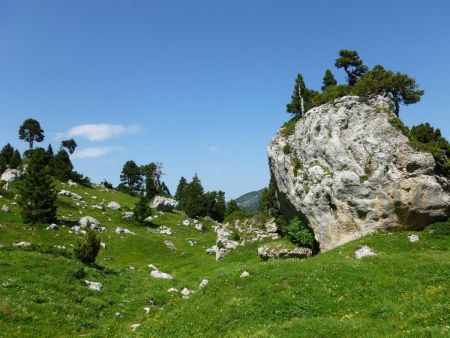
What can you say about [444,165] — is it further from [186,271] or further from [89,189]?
[89,189]

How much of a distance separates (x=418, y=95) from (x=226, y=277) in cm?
3295

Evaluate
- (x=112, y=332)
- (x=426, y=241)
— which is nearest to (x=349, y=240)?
(x=426, y=241)

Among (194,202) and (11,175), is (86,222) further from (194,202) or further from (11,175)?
(194,202)

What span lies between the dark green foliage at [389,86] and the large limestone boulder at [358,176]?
6.41 feet

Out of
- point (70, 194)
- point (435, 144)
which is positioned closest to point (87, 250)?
point (435, 144)

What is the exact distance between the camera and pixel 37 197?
6334cm

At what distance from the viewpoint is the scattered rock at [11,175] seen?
92750 mm

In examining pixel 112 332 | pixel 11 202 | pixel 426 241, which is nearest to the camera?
pixel 112 332

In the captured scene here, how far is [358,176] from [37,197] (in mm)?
51436

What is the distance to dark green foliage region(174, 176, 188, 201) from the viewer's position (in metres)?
144

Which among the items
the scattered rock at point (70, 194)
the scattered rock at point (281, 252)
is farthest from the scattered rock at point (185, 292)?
the scattered rock at point (70, 194)

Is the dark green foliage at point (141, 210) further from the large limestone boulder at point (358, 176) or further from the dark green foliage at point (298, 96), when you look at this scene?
the large limestone boulder at point (358, 176)

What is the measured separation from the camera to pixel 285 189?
46938mm

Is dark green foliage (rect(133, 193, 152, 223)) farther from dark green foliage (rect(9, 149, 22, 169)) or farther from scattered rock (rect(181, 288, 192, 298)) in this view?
scattered rock (rect(181, 288, 192, 298))
